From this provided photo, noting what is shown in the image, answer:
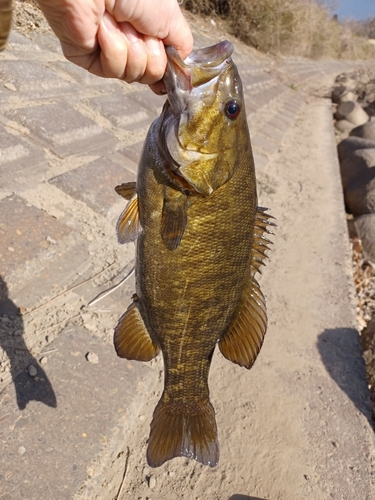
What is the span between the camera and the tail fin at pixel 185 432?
1756 mm

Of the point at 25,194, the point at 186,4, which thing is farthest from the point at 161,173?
the point at 186,4

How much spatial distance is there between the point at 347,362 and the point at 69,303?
1985mm

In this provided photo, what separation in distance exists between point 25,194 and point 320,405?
88.7 inches

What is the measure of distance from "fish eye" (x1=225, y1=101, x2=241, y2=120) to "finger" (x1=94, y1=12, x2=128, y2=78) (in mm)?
410

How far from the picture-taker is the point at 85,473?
6.11ft

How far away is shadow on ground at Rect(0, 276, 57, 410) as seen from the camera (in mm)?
1996

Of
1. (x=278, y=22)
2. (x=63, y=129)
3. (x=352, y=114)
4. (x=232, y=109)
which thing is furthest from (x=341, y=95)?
(x=232, y=109)

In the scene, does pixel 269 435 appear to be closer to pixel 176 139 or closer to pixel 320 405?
pixel 320 405

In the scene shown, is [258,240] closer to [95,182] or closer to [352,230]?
[95,182]

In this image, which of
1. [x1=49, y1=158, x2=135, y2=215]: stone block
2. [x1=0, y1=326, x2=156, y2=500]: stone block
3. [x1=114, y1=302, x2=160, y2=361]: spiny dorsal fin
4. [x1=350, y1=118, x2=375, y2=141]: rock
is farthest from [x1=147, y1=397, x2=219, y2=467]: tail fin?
[x1=350, y1=118, x2=375, y2=141]: rock

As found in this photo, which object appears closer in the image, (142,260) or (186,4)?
(142,260)

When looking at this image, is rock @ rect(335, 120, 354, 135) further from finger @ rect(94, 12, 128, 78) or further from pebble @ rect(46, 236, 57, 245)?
finger @ rect(94, 12, 128, 78)

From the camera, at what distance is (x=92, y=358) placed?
7.52 feet

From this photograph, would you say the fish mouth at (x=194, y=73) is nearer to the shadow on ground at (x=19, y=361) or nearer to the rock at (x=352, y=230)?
the shadow on ground at (x=19, y=361)
